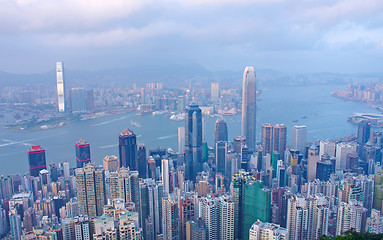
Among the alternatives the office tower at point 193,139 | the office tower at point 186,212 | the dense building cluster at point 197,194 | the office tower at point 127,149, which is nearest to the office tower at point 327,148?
the dense building cluster at point 197,194

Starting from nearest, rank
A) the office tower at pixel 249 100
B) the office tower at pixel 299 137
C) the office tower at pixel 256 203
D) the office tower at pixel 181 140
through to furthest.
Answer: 1. the office tower at pixel 256 203
2. the office tower at pixel 181 140
3. the office tower at pixel 299 137
4. the office tower at pixel 249 100

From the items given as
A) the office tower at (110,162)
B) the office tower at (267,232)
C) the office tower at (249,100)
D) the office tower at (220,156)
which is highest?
the office tower at (249,100)

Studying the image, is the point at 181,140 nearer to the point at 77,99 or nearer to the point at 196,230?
the point at 77,99

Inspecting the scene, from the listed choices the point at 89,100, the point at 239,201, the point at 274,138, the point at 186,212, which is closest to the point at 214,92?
the point at 274,138

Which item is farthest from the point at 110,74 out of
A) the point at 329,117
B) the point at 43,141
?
the point at 329,117

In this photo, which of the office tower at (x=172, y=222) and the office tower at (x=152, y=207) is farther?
the office tower at (x=152, y=207)

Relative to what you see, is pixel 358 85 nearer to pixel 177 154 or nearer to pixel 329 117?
pixel 329 117

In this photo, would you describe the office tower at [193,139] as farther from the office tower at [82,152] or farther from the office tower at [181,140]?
the office tower at [82,152]
